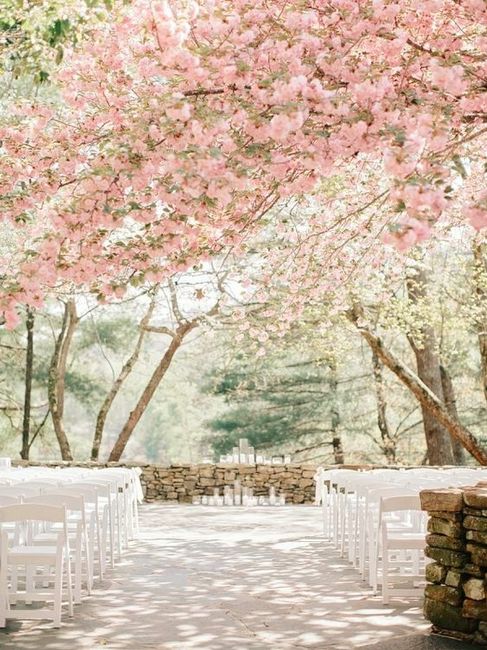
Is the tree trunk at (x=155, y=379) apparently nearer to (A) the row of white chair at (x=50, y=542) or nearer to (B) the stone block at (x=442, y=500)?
(A) the row of white chair at (x=50, y=542)

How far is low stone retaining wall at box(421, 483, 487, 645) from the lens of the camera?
5543 millimetres

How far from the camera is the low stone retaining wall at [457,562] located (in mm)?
5543

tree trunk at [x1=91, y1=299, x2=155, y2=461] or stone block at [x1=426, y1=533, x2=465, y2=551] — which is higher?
tree trunk at [x1=91, y1=299, x2=155, y2=461]

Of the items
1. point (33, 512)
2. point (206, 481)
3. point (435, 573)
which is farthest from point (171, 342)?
point (435, 573)

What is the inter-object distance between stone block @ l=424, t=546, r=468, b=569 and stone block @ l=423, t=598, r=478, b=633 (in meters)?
0.26

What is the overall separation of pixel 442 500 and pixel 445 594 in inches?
23.3

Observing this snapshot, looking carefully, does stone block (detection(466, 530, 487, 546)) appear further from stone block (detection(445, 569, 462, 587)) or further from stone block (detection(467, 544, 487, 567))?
stone block (detection(445, 569, 462, 587))

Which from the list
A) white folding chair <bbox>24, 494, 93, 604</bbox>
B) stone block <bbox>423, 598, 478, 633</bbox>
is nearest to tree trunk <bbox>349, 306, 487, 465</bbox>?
white folding chair <bbox>24, 494, 93, 604</bbox>

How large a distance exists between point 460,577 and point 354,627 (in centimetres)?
81

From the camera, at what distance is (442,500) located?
5859 mm

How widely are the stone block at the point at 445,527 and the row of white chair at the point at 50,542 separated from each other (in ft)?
7.95

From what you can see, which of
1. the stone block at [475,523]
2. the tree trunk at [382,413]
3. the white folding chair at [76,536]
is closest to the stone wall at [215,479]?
the tree trunk at [382,413]

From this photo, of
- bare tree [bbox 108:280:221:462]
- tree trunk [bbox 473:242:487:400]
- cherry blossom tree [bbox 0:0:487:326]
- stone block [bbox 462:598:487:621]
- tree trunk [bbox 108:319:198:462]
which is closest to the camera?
cherry blossom tree [bbox 0:0:487:326]

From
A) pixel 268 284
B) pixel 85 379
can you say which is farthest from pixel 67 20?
pixel 85 379
